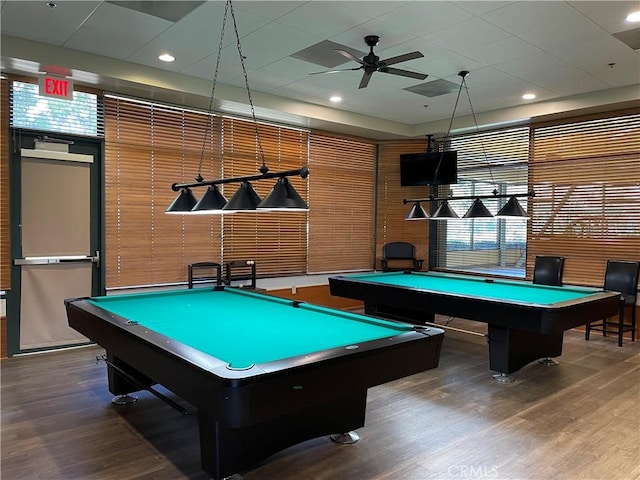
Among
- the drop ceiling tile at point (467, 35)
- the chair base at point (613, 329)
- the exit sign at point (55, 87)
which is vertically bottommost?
the chair base at point (613, 329)

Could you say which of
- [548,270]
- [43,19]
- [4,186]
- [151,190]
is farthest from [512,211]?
[4,186]

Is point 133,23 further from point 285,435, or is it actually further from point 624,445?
point 624,445

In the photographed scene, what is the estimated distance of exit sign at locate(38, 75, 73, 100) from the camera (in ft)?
15.6

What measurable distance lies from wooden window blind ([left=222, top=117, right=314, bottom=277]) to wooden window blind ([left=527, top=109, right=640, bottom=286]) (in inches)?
135

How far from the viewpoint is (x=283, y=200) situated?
310 centimetres

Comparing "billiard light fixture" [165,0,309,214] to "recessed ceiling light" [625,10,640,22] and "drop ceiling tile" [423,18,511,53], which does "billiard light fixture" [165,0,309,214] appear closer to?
"drop ceiling tile" [423,18,511,53]

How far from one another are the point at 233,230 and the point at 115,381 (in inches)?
120

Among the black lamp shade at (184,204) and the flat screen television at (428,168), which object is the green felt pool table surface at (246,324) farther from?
the flat screen television at (428,168)

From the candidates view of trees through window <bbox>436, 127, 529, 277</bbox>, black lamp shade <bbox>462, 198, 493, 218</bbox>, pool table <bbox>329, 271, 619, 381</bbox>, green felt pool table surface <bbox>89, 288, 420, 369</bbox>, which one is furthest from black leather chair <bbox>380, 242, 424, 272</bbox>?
green felt pool table surface <bbox>89, 288, 420, 369</bbox>

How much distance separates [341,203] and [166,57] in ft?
12.3

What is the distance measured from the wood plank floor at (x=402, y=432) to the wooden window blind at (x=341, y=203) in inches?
134

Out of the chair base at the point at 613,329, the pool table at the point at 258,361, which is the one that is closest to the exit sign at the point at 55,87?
the pool table at the point at 258,361

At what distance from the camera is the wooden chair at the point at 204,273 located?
5.90m

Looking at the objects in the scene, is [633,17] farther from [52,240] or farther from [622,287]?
[52,240]
